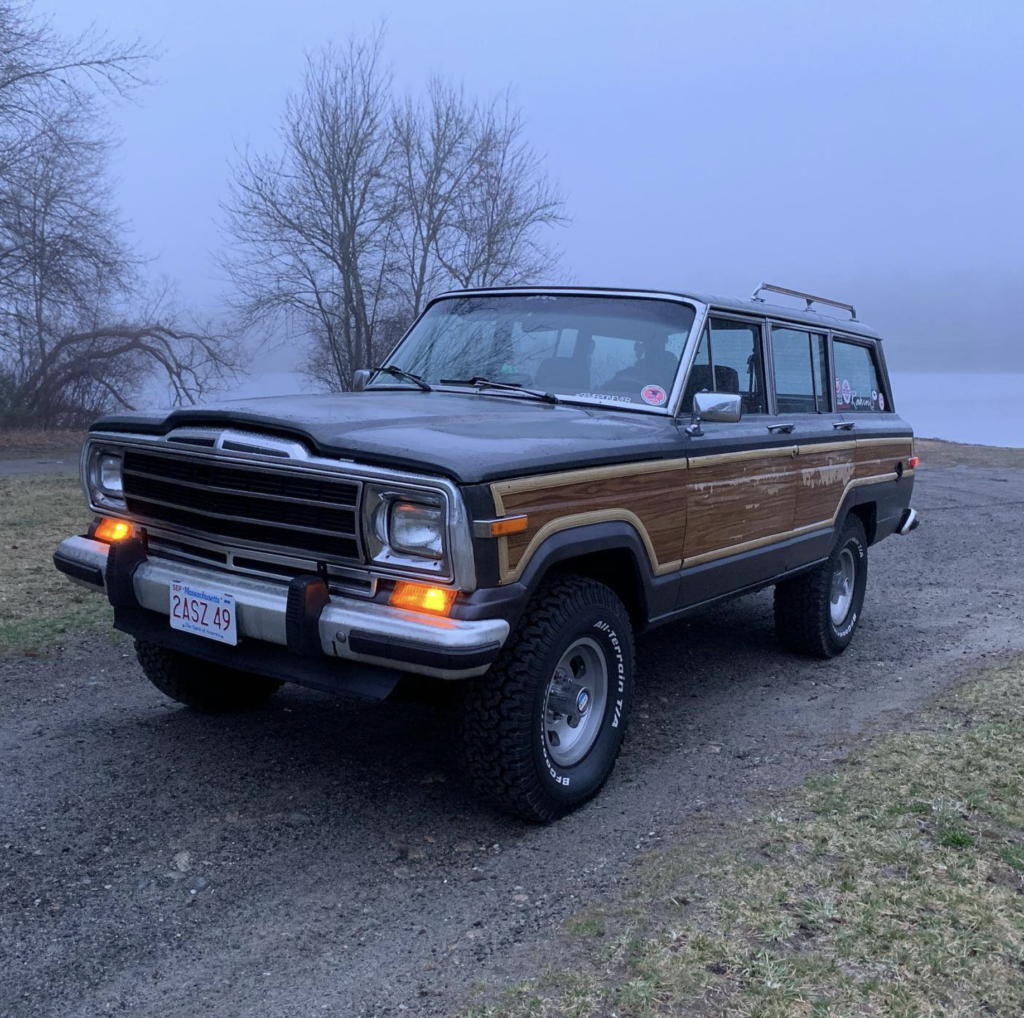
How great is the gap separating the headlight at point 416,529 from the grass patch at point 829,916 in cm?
124

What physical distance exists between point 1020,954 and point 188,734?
3.39 meters

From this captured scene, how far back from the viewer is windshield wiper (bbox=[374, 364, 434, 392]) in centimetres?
490

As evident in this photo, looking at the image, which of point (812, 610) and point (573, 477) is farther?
point (812, 610)

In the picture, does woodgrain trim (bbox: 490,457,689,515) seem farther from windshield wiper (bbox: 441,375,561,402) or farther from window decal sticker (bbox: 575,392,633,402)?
windshield wiper (bbox: 441,375,561,402)

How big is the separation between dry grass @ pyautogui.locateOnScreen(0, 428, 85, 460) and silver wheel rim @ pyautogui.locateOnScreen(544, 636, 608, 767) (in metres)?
17.3

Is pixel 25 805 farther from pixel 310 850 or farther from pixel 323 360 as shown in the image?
pixel 323 360

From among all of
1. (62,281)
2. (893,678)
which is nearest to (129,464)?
(893,678)

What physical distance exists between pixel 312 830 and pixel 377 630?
0.94 m

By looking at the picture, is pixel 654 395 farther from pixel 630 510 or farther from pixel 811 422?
pixel 811 422

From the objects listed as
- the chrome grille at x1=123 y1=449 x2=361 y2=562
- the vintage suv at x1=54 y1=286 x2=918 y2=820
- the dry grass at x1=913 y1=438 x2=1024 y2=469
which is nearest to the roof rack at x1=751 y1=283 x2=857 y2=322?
the vintage suv at x1=54 y1=286 x2=918 y2=820

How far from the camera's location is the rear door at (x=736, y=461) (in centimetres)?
455

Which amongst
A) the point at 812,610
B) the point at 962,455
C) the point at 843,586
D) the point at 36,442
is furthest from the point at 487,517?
the point at 962,455

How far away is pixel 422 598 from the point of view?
334cm

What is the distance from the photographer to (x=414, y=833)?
3707mm
